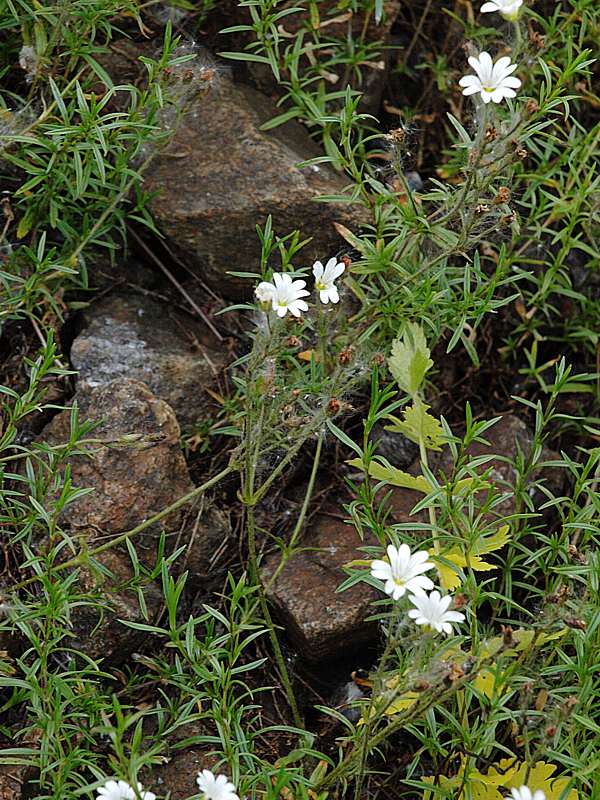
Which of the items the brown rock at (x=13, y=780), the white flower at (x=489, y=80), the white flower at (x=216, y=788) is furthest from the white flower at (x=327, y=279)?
the brown rock at (x=13, y=780)

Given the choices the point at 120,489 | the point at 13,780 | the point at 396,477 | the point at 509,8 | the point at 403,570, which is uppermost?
the point at 509,8

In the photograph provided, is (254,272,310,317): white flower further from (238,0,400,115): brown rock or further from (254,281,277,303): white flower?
(238,0,400,115): brown rock

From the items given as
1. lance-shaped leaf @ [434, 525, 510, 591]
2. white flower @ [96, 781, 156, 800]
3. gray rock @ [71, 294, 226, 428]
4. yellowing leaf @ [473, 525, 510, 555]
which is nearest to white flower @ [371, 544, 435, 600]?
lance-shaped leaf @ [434, 525, 510, 591]

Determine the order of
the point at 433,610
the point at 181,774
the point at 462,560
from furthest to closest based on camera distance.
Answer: the point at 181,774 → the point at 462,560 → the point at 433,610

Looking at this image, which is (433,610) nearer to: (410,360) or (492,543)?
(492,543)

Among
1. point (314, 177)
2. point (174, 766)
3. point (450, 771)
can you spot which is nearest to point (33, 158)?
point (314, 177)

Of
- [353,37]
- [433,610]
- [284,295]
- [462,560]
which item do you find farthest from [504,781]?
[353,37]
